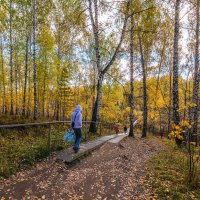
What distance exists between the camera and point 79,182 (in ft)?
15.5

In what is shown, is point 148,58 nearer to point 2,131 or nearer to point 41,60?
point 41,60

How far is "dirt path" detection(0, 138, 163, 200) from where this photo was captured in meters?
3.97

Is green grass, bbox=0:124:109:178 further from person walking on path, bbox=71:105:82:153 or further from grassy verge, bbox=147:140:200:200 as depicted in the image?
grassy verge, bbox=147:140:200:200

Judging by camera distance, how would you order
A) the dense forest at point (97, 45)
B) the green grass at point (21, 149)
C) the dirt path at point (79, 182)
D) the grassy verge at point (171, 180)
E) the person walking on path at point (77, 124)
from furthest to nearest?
the dense forest at point (97, 45) < the person walking on path at point (77, 124) < the green grass at point (21, 149) < the grassy verge at point (171, 180) < the dirt path at point (79, 182)

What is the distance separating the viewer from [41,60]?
639 inches

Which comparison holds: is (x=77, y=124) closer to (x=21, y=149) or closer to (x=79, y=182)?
(x=21, y=149)

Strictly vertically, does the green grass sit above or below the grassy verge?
above

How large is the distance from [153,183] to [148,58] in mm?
14182

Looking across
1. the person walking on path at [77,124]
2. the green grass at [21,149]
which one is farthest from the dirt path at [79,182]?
the person walking on path at [77,124]

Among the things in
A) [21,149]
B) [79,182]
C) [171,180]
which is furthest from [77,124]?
[171,180]

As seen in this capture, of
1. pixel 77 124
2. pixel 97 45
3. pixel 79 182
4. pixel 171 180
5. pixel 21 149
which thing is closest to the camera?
pixel 79 182

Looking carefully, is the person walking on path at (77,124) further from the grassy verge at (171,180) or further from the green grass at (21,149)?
the grassy verge at (171,180)

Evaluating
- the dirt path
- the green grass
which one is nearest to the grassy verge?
the dirt path

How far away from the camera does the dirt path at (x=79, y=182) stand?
3.97 m
